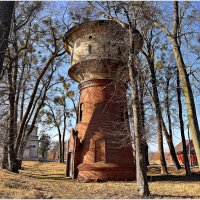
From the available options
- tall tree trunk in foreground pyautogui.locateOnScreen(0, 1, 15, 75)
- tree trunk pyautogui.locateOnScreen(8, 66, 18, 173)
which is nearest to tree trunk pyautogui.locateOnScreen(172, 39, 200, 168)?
tall tree trunk in foreground pyautogui.locateOnScreen(0, 1, 15, 75)

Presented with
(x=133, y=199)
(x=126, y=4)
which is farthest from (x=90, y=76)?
(x=133, y=199)

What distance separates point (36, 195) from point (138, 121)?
4.65m

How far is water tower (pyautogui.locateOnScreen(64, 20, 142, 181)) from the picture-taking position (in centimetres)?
1596

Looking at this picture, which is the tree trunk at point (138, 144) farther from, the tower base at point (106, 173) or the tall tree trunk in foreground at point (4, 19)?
the tall tree trunk in foreground at point (4, 19)

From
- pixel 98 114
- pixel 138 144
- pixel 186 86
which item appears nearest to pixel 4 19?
pixel 186 86

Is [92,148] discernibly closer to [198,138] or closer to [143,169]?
[143,169]

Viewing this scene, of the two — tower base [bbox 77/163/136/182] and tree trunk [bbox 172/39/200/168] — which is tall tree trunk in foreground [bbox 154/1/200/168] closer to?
tree trunk [bbox 172/39/200/168]

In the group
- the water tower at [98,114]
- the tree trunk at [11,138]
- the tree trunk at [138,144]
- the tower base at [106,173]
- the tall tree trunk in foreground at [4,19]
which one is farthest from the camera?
the tree trunk at [11,138]

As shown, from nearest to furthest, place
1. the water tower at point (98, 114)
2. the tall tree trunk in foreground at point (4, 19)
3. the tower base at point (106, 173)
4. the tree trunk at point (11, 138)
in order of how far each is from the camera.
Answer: the tall tree trunk in foreground at point (4, 19) → the tower base at point (106, 173) → the water tower at point (98, 114) → the tree trunk at point (11, 138)

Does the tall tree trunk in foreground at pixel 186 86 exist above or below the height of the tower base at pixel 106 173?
above

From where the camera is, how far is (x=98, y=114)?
55.5 feet

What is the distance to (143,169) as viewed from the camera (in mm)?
10539

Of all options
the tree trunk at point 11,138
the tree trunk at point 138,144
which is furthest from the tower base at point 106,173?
the tree trunk at point 138,144

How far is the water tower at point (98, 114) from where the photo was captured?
16.0 metres
